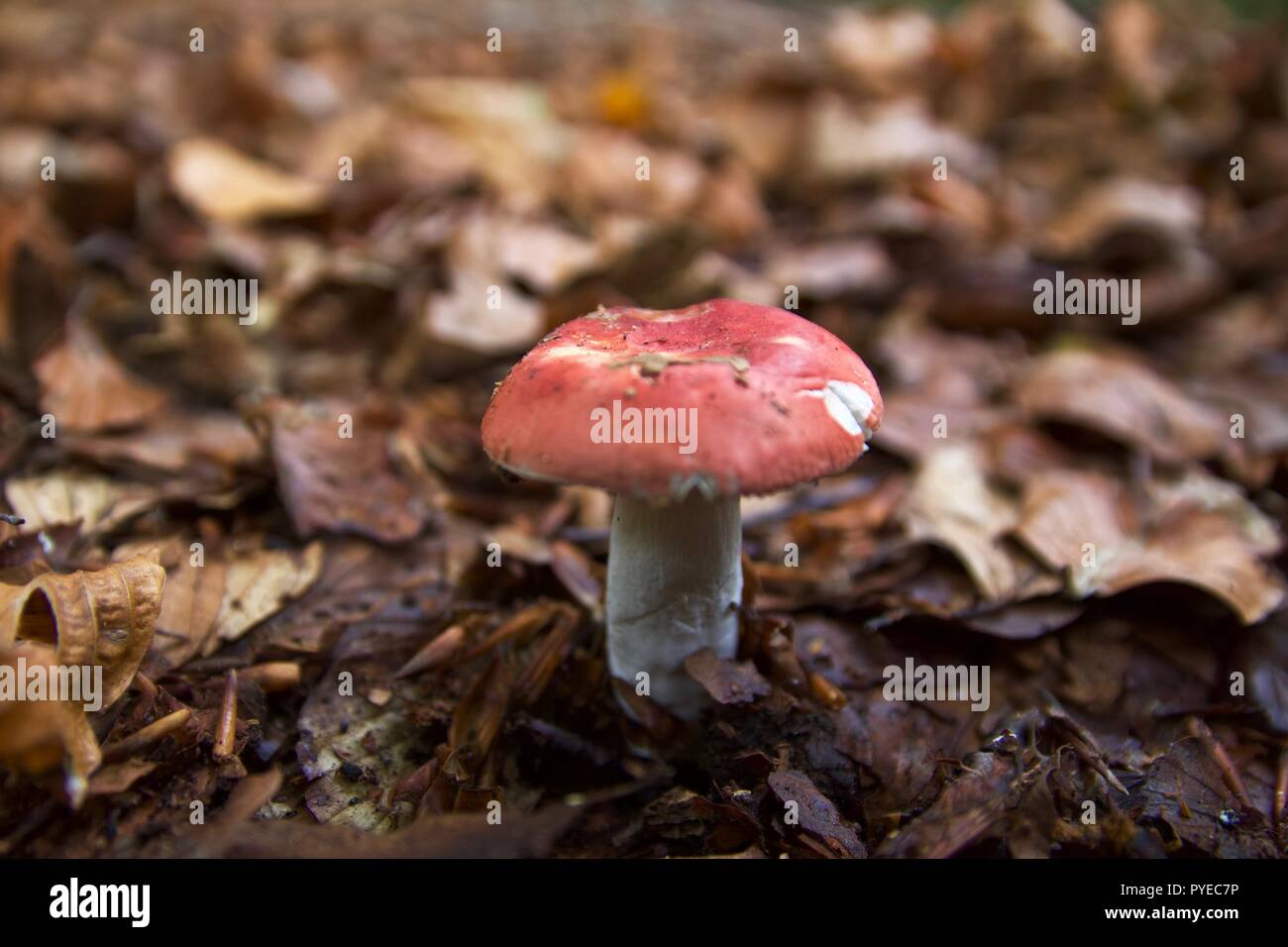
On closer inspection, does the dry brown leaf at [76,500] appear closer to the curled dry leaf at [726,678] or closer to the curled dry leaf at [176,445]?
the curled dry leaf at [176,445]

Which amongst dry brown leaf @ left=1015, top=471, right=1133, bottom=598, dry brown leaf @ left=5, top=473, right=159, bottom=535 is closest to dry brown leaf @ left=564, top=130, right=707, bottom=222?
dry brown leaf @ left=1015, top=471, right=1133, bottom=598

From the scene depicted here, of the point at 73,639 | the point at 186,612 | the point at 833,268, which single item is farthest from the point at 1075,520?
the point at 73,639

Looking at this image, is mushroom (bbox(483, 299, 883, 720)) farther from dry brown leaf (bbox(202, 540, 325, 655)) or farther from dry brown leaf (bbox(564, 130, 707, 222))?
dry brown leaf (bbox(564, 130, 707, 222))

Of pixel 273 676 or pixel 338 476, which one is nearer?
pixel 273 676

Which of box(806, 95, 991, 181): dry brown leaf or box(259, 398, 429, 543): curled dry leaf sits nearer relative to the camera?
box(259, 398, 429, 543): curled dry leaf

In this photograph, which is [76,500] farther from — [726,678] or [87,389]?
[726,678]

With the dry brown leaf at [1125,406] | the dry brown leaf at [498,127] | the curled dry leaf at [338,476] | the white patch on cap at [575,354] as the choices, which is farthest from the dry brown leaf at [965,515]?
the dry brown leaf at [498,127]
